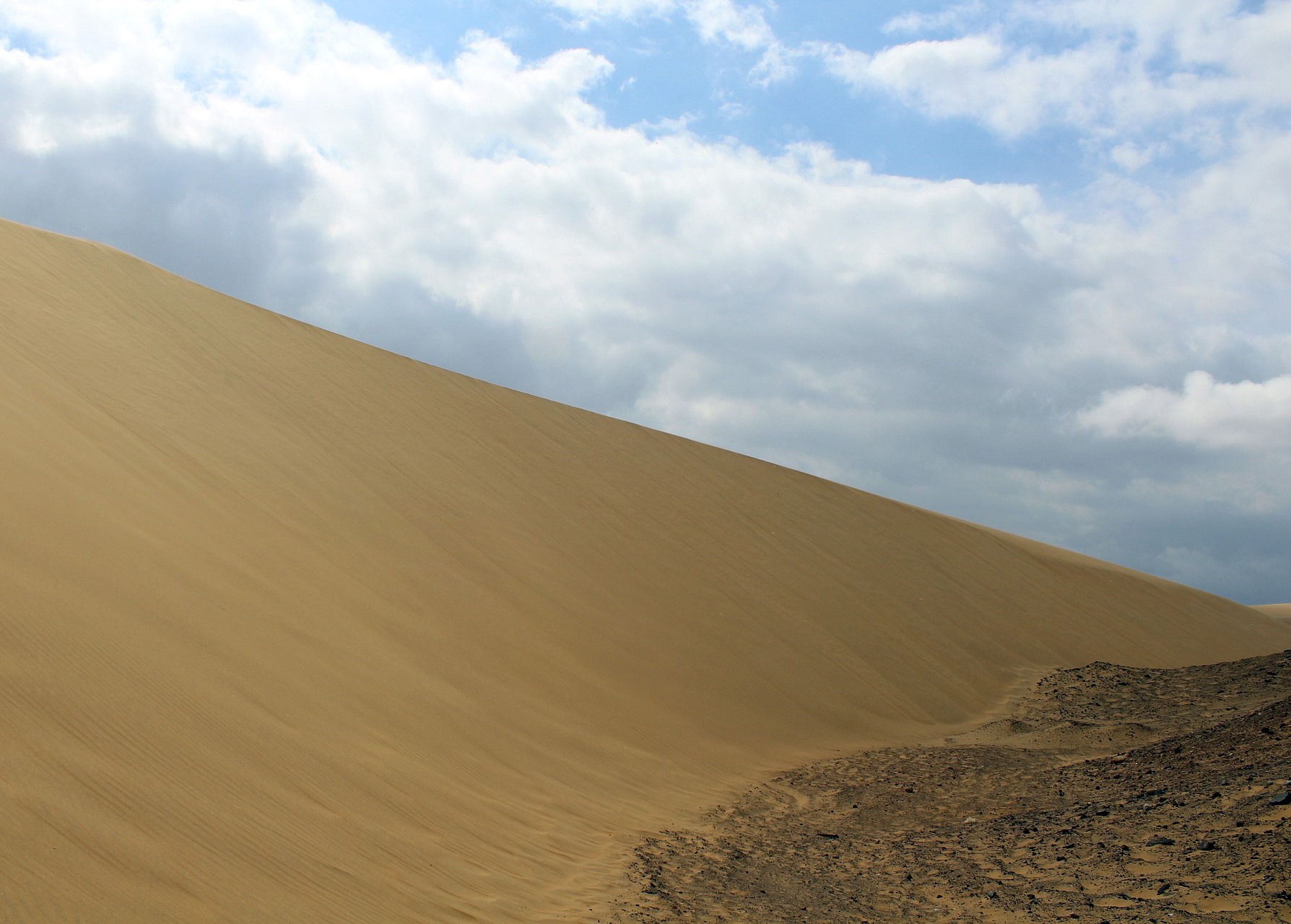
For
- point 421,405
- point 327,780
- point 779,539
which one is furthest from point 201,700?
point 779,539

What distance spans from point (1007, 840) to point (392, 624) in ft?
16.2

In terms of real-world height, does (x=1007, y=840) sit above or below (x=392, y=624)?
below

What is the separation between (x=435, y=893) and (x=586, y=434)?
469 inches

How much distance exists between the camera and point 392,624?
7.79 metres

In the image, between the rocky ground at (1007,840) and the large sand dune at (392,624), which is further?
the rocky ground at (1007,840)

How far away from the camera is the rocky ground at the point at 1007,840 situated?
4.49 meters

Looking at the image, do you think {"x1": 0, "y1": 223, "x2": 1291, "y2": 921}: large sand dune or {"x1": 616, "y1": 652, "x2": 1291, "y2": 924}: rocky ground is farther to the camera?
{"x1": 616, "y1": 652, "x2": 1291, "y2": 924}: rocky ground

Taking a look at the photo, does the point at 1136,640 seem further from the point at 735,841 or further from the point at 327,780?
the point at 327,780

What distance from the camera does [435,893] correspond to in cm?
453

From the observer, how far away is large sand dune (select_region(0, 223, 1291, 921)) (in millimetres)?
4320

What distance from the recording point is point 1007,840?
5797mm

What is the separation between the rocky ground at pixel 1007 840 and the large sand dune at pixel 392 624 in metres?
0.58

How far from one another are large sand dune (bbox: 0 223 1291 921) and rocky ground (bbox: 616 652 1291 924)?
577mm

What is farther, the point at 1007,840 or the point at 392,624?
the point at 392,624
